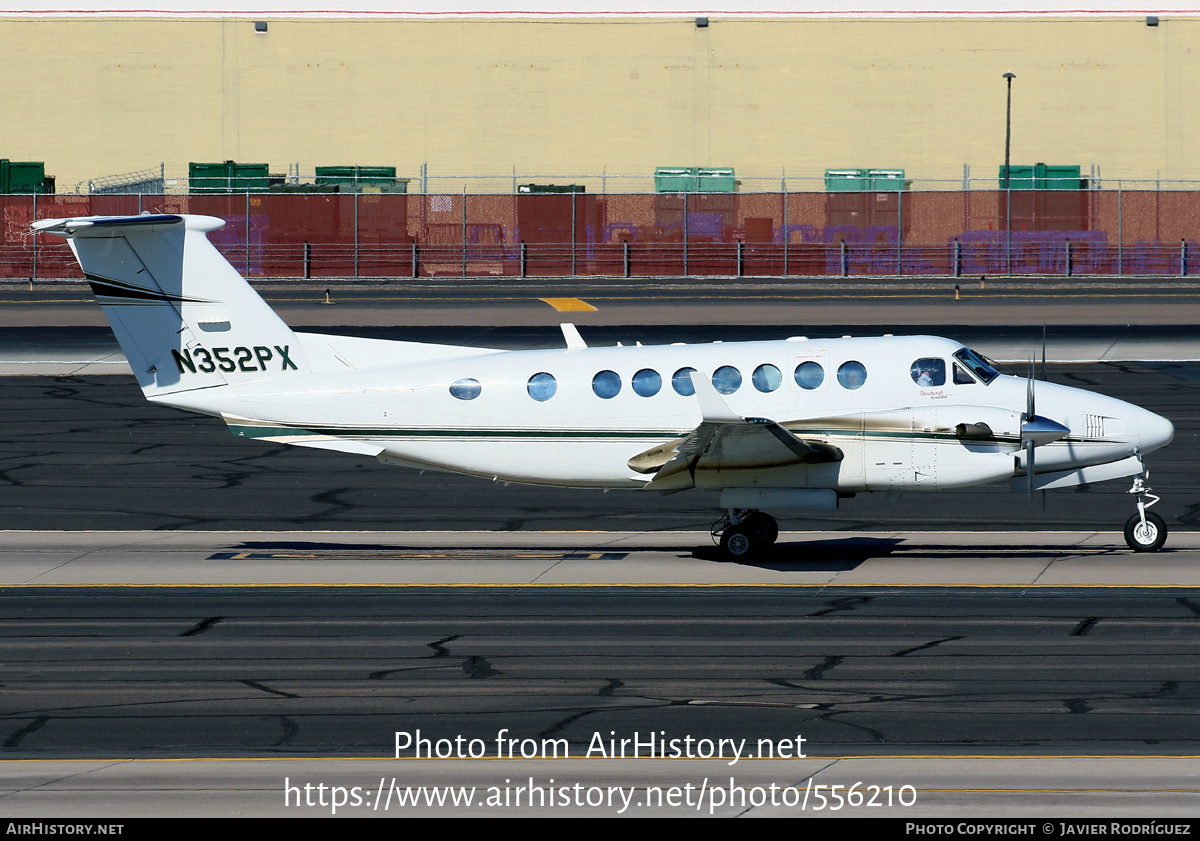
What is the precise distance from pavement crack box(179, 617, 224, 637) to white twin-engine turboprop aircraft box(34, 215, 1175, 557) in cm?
362

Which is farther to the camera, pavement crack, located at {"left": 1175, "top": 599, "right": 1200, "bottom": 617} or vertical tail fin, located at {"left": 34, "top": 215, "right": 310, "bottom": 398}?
vertical tail fin, located at {"left": 34, "top": 215, "right": 310, "bottom": 398}

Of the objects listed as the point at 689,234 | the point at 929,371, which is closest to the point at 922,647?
the point at 929,371

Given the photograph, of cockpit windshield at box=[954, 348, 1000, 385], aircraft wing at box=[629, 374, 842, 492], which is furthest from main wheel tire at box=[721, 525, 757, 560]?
cockpit windshield at box=[954, 348, 1000, 385]

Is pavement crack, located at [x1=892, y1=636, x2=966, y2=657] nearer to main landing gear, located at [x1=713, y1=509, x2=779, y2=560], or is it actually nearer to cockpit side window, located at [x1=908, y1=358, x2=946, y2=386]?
main landing gear, located at [x1=713, y1=509, x2=779, y2=560]

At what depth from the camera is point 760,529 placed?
18.6 metres

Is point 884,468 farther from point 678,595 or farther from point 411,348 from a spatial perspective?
point 411,348

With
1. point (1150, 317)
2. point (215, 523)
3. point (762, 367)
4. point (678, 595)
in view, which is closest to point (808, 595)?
point (678, 595)

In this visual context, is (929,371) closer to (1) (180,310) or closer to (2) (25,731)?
(1) (180,310)

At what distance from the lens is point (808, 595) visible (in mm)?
16719

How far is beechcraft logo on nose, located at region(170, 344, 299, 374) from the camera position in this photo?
61.6 ft

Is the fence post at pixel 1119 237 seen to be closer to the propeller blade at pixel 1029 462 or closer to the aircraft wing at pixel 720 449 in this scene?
the propeller blade at pixel 1029 462

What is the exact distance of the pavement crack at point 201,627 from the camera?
15211mm

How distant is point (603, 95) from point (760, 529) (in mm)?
52746

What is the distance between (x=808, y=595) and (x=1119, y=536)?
5.63 metres
